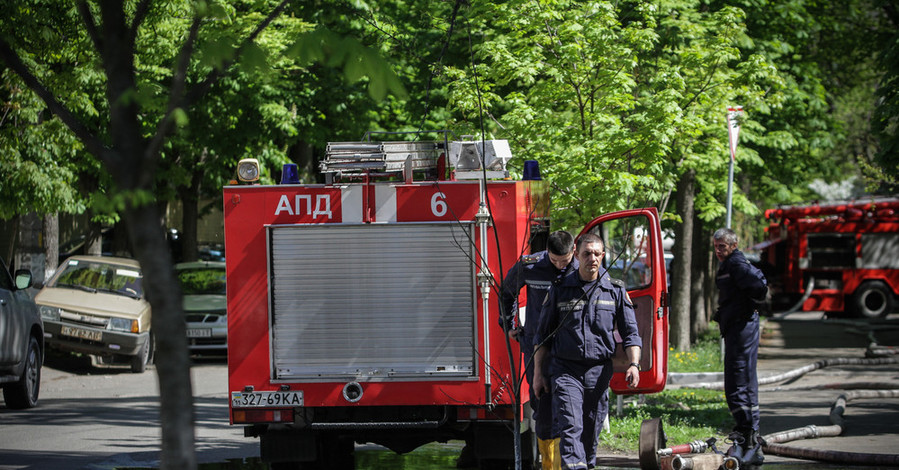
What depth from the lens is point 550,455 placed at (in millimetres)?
7301

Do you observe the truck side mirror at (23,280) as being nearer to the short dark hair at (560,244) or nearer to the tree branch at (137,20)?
the short dark hair at (560,244)

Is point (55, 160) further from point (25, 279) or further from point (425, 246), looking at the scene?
point (425, 246)

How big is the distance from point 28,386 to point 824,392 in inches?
407

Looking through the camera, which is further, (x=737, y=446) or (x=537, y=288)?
(x=737, y=446)

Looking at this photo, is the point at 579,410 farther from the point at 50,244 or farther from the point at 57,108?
the point at 50,244

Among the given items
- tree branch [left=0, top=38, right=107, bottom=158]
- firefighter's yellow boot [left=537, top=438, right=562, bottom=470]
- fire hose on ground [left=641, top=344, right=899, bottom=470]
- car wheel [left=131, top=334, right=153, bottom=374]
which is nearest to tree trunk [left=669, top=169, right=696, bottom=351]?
fire hose on ground [left=641, top=344, right=899, bottom=470]

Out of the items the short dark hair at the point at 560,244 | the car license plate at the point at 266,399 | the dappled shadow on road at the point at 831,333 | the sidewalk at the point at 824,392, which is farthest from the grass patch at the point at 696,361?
the car license plate at the point at 266,399

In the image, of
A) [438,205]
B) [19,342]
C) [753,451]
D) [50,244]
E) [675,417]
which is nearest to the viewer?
[438,205]

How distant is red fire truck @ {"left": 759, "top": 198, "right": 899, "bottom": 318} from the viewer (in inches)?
1169

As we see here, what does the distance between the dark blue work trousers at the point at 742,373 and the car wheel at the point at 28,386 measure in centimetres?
831

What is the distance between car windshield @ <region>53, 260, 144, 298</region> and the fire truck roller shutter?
10756 mm

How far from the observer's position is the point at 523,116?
1176 centimetres

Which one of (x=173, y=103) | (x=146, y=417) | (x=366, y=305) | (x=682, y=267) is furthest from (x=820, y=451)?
(x=682, y=267)

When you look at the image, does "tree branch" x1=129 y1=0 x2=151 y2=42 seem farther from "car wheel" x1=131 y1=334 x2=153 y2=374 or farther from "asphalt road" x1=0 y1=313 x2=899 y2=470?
"car wheel" x1=131 y1=334 x2=153 y2=374
